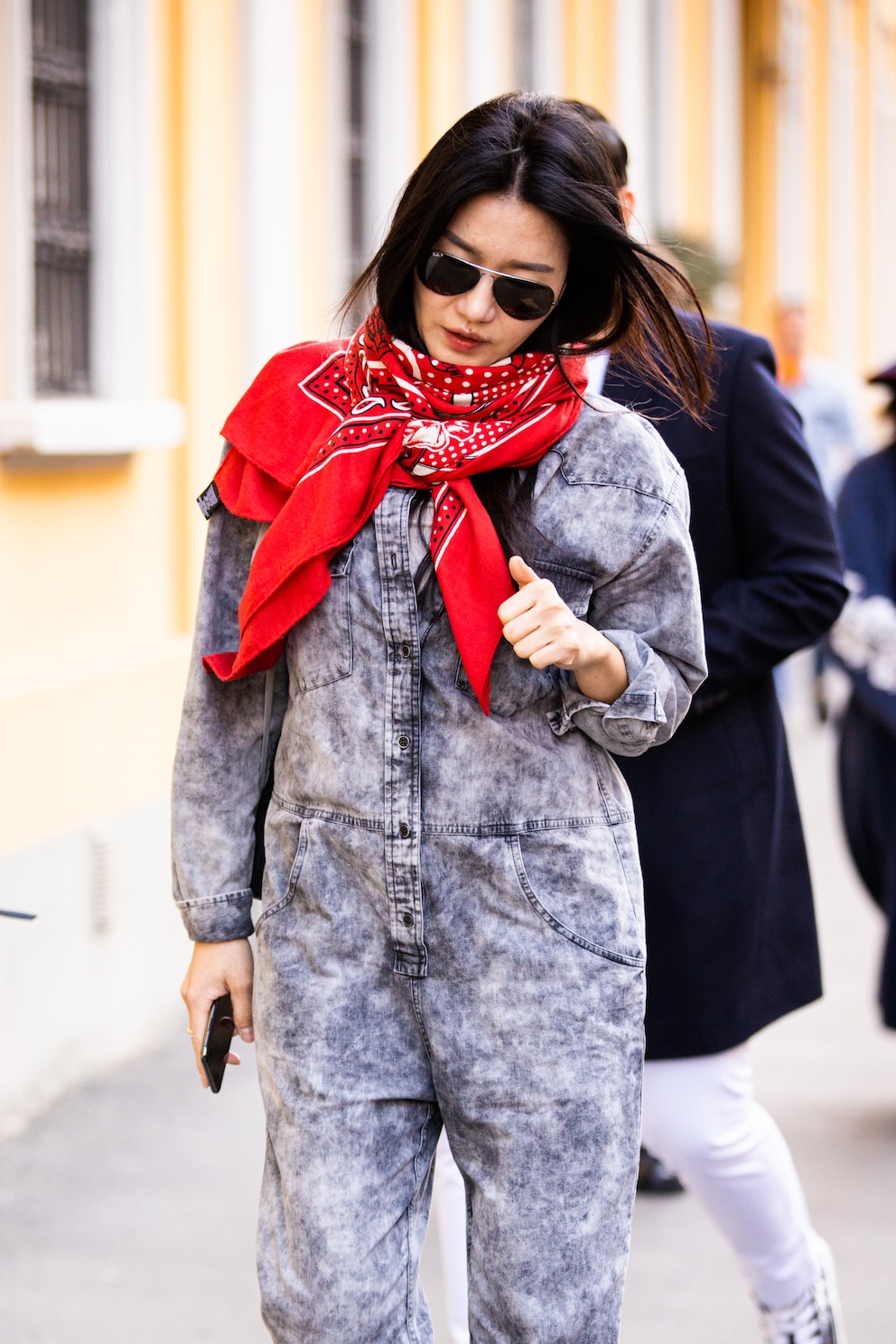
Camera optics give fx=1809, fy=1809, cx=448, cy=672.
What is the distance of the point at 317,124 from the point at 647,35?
547 centimetres

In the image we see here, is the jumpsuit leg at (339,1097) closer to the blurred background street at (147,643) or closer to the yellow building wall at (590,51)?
the blurred background street at (147,643)

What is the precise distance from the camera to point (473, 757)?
2057 millimetres

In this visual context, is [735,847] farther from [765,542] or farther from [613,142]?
[613,142]

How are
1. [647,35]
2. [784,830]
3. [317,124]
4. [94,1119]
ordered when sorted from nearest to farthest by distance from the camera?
[784,830] → [94,1119] → [317,124] → [647,35]

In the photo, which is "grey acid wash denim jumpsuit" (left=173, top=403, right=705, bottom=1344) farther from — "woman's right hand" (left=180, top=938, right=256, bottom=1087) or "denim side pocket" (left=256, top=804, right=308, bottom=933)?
"woman's right hand" (left=180, top=938, right=256, bottom=1087)

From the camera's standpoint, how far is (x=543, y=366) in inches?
82.0

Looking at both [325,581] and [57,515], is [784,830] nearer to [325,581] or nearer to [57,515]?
[325,581]

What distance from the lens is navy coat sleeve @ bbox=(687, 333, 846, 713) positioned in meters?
2.84

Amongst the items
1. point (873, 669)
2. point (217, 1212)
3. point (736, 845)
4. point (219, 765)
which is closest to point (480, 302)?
point (219, 765)

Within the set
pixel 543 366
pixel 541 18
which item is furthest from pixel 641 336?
pixel 541 18

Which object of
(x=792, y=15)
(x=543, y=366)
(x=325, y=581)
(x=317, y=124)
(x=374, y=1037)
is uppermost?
(x=792, y=15)

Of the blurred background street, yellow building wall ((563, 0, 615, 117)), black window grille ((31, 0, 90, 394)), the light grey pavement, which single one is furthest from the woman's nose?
yellow building wall ((563, 0, 615, 117))

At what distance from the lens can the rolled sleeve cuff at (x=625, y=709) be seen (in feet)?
6.56

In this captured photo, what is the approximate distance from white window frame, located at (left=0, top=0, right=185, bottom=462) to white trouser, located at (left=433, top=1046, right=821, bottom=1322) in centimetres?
245
